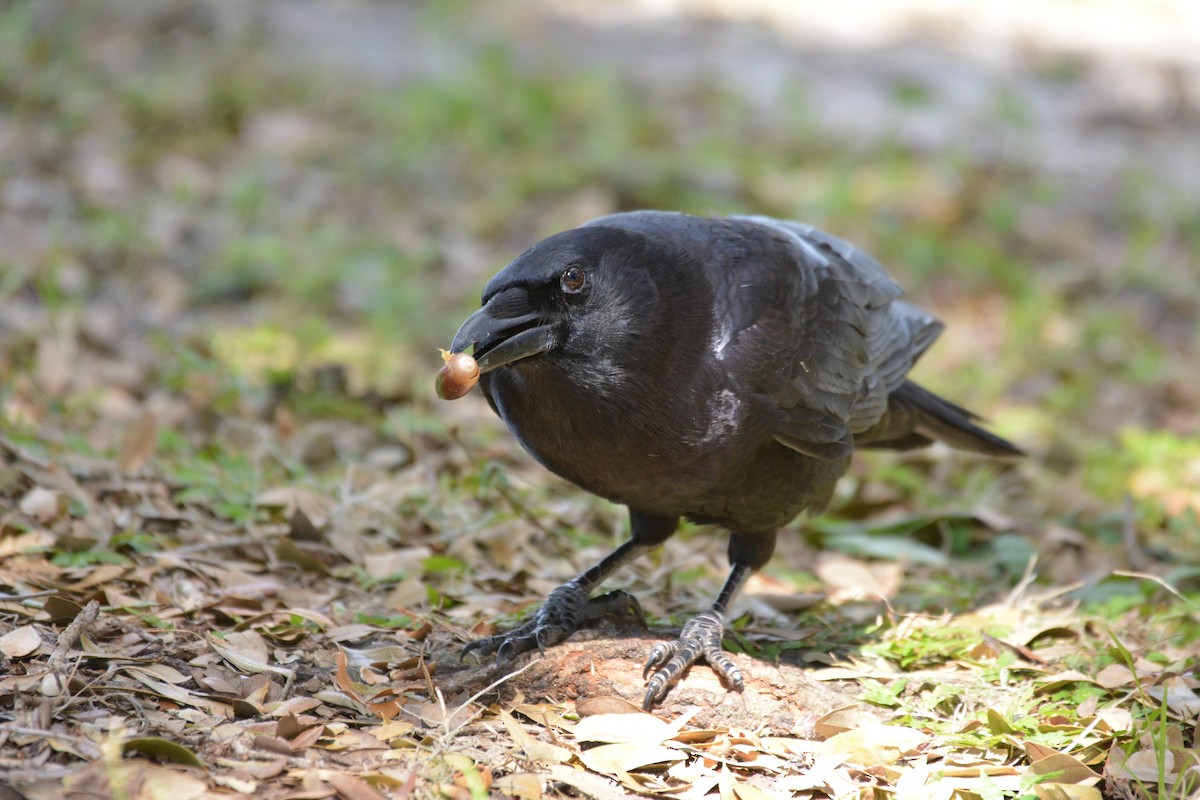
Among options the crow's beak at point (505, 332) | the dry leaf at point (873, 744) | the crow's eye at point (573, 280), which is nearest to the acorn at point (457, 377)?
the crow's beak at point (505, 332)

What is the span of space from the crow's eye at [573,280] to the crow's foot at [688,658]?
1026 millimetres

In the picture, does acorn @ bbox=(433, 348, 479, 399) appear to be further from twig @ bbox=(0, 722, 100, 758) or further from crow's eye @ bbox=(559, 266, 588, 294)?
twig @ bbox=(0, 722, 100, 758)

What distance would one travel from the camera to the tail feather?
4414 mm

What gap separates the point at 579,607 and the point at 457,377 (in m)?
0.95

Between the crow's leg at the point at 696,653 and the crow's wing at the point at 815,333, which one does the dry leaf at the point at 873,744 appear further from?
the crow's wing at the point at 815,333

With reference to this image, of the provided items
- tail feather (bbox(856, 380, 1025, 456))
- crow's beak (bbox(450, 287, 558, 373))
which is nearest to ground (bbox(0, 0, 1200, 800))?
tail feather (bbox(856, 380, 1025, 456))

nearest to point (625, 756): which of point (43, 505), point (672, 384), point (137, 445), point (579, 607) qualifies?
point (579, 607)

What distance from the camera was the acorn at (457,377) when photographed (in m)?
2.96

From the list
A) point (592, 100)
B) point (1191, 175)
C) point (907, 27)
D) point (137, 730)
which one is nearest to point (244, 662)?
point (137, 730)

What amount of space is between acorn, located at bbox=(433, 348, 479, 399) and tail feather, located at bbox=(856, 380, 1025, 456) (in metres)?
1.88

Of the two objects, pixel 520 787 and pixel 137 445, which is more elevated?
pixel 137 445

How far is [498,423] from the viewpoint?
5.63 metres

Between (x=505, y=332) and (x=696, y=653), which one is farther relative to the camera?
(x=696, y=653)

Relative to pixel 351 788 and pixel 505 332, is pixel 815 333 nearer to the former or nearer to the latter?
pixel 505 332
